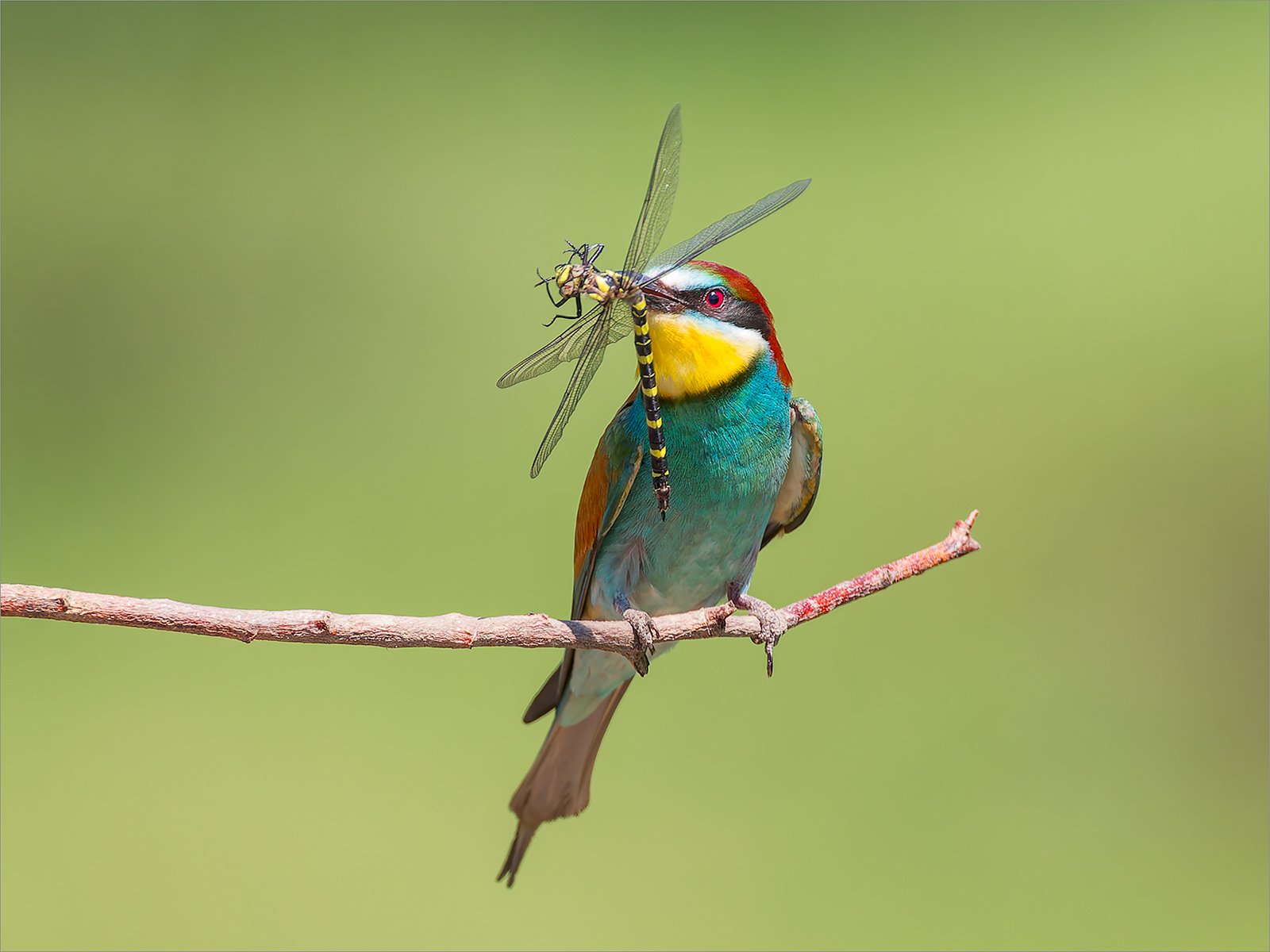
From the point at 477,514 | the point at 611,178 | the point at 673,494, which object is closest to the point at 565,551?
the point at 477,514

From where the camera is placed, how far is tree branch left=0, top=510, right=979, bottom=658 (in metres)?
0.86

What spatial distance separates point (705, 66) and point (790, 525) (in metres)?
2.10

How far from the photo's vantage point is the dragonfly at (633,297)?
3.46 feet

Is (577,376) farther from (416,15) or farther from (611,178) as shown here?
(416,15)

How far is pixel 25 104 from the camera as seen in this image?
117 inches

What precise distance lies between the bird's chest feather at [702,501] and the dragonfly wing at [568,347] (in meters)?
0.12

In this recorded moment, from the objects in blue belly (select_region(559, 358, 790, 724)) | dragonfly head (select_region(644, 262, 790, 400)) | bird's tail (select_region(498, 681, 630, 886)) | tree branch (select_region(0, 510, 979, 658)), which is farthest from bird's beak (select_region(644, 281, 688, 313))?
bird's tail (select_region(498, 681, 630, 886))

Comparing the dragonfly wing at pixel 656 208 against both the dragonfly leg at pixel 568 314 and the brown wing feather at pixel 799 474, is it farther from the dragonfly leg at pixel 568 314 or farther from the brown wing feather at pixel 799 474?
the brown wing feather at pixel 799 474

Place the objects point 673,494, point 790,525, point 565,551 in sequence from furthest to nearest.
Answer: point 565,551 < point 790,525 < point 673,494

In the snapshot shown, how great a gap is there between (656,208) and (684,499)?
0.31 m

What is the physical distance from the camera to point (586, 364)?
1103 millimetres

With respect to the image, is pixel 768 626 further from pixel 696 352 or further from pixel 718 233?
pixel 718 233

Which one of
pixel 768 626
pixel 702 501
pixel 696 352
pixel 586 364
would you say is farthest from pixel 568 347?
pixel 768 626

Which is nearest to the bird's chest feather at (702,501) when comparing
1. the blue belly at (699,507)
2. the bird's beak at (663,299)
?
the blue belly at (699,507)
